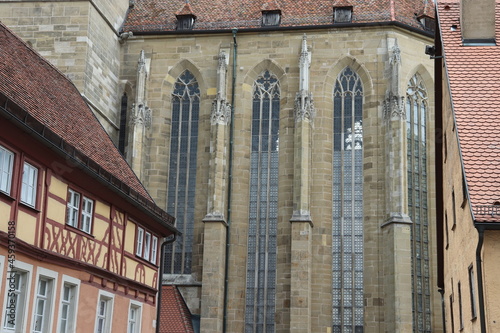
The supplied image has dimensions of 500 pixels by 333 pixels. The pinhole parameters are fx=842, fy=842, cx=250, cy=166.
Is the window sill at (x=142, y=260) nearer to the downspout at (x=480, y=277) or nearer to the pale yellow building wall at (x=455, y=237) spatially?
the pale yellow building wall at (x=455, y=237)

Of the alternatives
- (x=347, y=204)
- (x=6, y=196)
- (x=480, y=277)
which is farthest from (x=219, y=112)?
(x=480, y=277)

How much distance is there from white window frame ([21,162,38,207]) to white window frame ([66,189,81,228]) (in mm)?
1268

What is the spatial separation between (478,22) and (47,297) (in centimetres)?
898

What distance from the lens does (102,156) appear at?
18.3 metres

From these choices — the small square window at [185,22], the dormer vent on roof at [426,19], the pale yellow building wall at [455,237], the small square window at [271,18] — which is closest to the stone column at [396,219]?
the dormer vent on roof at [426,19]

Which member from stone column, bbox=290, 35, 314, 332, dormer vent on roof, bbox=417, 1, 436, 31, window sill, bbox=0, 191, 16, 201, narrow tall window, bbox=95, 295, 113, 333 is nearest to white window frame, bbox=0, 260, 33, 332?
window sill, bbox=0, 191, 16, 201

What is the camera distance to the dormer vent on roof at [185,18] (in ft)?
104

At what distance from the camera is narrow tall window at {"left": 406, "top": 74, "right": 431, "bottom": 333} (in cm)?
2816

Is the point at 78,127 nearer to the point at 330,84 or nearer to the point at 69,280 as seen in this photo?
the point at 69,280

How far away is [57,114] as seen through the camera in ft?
55.4

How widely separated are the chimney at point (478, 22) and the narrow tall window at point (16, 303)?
863 centimetres

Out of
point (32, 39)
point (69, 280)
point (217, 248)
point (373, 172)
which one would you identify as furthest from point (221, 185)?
point (69, 280)

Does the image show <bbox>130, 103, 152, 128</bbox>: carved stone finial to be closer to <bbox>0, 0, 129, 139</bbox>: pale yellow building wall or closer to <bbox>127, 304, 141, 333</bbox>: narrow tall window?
<bbox>0, 0, 129, 139</bbox>: pale yellow building wall

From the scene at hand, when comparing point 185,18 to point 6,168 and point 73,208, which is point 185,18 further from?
point 6,168
